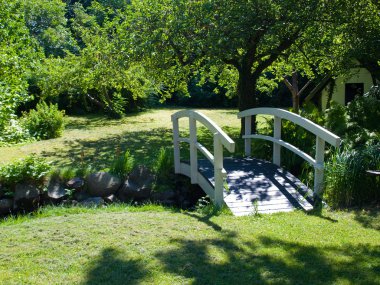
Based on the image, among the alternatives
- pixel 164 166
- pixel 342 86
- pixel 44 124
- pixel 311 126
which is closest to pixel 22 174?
pixel 164 166

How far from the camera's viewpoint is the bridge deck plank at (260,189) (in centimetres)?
714

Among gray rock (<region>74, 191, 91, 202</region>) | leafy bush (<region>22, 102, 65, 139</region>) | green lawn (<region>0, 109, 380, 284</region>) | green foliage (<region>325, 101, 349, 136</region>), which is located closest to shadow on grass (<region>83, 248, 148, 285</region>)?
green lawn (<region>0, 109, 380, 284</region>)

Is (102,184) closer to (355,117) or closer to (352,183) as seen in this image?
(352,183)

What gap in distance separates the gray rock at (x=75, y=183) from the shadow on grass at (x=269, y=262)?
15.3ft

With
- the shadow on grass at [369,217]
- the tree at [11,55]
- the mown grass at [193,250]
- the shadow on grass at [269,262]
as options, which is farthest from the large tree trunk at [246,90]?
the shadow on grass at [269,262]

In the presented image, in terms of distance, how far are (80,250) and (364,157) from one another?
4571 millimetres

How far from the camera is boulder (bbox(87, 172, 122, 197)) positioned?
31.2ft

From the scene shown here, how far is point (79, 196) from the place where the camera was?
9.47 metres

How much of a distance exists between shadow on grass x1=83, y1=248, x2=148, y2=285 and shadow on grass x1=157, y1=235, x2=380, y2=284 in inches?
11.3

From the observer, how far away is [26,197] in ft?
29.8

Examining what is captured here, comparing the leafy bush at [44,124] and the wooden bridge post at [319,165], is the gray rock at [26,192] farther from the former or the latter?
the leafy bush at [44,124]

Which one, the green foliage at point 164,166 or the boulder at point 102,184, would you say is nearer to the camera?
the boulder at point 102,184

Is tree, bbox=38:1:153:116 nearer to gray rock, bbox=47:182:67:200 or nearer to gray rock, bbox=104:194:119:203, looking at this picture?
gray rock, bbox=47:182:67:200

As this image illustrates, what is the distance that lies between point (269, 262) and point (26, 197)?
5785mm
